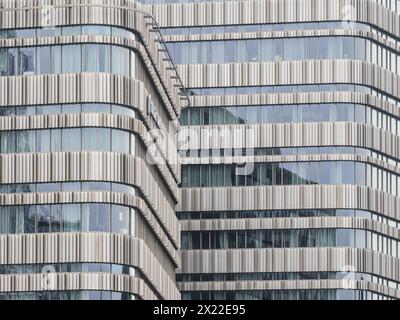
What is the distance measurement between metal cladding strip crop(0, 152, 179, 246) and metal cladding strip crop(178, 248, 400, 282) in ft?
126

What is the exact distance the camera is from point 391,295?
466 ft

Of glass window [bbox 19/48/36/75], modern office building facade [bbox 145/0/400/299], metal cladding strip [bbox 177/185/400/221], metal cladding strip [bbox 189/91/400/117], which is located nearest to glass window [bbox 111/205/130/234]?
glass window [bbox 19/48/36/75]

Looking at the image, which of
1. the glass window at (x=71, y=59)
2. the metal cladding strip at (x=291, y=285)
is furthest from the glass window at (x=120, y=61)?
the metal cladding strip at (x=291, y=285)

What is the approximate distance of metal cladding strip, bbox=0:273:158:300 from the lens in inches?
3888

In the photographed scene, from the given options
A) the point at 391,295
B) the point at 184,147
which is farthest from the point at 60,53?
the point at 391,295

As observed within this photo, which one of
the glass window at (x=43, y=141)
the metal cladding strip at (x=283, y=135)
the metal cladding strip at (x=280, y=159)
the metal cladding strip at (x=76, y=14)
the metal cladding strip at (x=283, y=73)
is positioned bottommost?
the glass window at (x=43, y=141)

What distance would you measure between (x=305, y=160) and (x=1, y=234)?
46.7 metres

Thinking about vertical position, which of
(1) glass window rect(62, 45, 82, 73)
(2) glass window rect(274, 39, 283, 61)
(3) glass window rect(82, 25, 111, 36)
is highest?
(2) glass window rect(274, 39, 283, 61)

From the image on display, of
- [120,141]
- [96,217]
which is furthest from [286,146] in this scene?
[96,217]

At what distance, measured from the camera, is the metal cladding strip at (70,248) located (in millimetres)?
99750

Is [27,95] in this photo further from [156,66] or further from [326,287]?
[326,287]

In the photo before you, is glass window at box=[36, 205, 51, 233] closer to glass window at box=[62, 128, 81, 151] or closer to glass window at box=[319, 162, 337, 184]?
glass window at box=[62, 128, 81, 151]

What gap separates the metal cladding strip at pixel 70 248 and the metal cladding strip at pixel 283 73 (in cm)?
4407

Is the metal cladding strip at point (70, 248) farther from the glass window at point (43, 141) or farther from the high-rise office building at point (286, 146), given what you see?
the high-rise office building at point (286, 146)
